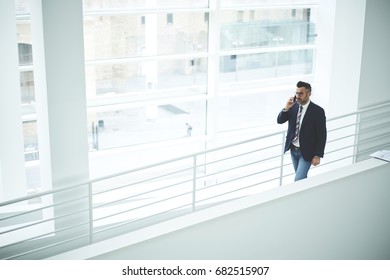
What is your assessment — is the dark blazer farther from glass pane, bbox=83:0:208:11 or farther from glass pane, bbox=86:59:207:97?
glass pane, bbox=83:0:208:11

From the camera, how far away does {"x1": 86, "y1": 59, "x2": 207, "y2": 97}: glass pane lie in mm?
6934

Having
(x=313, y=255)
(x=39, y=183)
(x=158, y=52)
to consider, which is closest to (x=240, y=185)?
(x=313, y=255)

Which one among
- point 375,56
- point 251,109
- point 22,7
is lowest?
point 251,109

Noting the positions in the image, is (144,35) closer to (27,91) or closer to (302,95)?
(27,91)

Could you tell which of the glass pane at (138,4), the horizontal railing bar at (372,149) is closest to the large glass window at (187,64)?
the glass pane at (138,4)

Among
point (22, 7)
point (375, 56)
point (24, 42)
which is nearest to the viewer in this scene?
point (22, 7)

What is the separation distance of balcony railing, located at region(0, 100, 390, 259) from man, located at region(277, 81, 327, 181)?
0.22 m

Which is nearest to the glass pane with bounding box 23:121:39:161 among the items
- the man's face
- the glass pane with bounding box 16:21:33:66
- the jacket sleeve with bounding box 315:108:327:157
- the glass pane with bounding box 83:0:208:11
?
the glass pane with bounding box 16:21:33:66

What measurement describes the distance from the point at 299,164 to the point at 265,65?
1963 millimetres

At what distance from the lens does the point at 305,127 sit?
6406 mm

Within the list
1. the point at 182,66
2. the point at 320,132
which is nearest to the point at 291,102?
the point at 320,132

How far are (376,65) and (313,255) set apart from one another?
8.03 feet

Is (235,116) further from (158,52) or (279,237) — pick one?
(279,237)

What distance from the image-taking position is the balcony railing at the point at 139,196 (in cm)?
589
